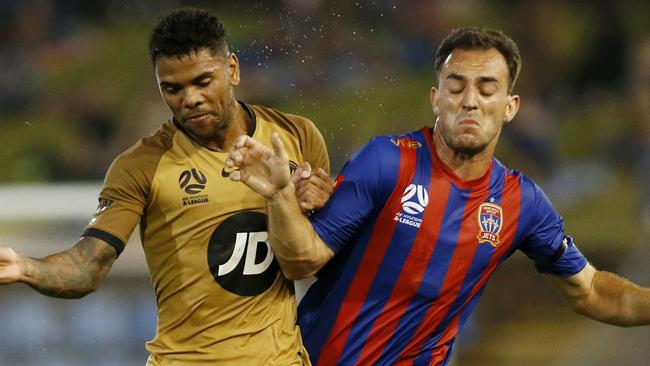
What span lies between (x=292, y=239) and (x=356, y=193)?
1.01ft

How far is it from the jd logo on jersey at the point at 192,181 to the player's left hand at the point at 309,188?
0.35 meters

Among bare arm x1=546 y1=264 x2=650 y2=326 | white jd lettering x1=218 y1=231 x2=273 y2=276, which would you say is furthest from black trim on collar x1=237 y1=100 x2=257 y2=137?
bare arm x1=546 y1=264 x2=650 y2=326

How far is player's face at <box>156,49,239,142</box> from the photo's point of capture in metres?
3.71

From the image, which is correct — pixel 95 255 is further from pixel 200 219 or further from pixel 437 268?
pixel 437 268

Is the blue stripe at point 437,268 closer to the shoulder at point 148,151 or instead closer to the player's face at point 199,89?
the player's face at point 199,89

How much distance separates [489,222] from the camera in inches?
155

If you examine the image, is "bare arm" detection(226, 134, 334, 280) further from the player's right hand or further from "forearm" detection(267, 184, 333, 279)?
the player's right hand

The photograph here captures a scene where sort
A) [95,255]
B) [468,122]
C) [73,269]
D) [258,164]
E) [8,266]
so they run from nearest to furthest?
1. [8,266]
2. [258,164]
3. [73,269]
4. [95,255]
5. [468,122]

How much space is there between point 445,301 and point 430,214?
0.34 metres

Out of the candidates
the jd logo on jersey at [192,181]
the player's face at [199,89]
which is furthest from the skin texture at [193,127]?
the jd logo on jersey at [192,181]

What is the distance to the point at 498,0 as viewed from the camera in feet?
36.3

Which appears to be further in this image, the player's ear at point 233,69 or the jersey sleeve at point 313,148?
the jersey sleeve at point 313,148

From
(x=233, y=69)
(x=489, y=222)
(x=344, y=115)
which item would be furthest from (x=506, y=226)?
(x=344, y=115)

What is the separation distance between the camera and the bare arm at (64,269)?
129 inches
